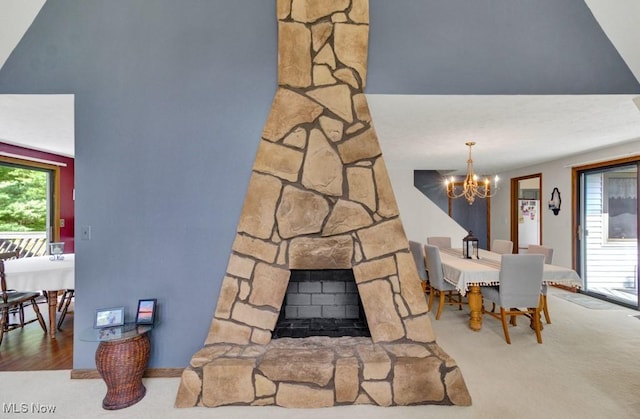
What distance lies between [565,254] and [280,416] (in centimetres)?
542

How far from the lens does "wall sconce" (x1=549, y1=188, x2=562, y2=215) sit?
528 cm

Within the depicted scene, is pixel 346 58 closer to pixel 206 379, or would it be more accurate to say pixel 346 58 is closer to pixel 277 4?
pixel 277 4

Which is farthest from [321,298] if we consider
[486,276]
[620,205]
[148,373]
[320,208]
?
[620,205]

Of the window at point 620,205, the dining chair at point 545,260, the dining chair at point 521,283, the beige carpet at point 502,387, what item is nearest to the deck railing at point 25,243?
the beige carpet at point 502,387

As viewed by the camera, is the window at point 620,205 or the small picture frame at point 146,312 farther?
the window at point 620,205

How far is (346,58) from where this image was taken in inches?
91.7

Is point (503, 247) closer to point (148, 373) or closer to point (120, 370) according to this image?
point (148, 373)

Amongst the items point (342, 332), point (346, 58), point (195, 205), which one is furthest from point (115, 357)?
point (346, 58)

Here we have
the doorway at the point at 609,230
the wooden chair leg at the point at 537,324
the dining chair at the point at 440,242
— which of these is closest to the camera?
the wooden chair leg at the point at 537,324

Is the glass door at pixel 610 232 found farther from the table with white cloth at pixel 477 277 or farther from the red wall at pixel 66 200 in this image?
the red wall at pixel 66 200

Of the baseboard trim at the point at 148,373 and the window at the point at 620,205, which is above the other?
the window at the point at 620,205

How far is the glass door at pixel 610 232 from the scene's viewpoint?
4281 mm

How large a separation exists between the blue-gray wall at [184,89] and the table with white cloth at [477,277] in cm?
177

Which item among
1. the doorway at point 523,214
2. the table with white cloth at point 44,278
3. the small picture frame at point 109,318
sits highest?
the doorway at point 523,214
